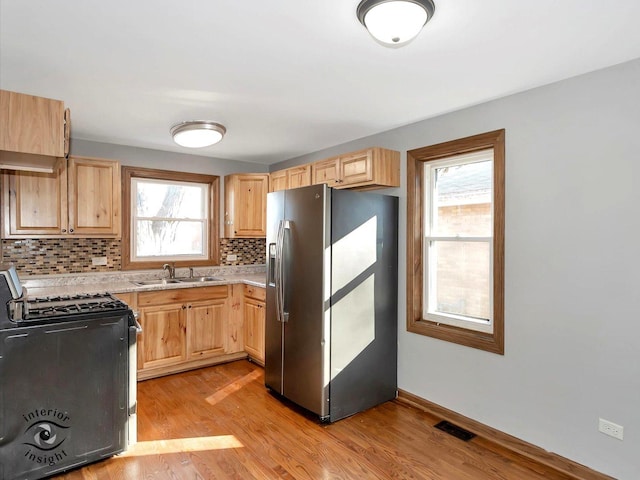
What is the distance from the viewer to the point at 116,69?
2.25 meters

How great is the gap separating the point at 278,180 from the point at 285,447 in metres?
2.77

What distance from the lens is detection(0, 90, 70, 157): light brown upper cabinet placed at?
2.03m

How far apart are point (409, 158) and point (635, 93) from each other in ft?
4.97

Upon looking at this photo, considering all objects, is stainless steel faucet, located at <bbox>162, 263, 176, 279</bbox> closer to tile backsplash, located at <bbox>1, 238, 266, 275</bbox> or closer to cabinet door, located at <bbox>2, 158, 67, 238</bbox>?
tile backsplash, located at <bbox>1, 238, 266, 275</bbox>

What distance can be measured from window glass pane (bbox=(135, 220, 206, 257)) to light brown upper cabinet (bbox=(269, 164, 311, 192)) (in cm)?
102

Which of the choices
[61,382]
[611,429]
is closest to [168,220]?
[61,382]

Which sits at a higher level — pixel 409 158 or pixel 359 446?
pixel 409 158

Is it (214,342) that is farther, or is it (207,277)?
(207,277)

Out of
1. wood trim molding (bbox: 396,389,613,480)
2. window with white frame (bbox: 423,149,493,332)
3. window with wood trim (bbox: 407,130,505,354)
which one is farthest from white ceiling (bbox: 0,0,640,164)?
wood trim molding (bbox: 396,389,613,480)

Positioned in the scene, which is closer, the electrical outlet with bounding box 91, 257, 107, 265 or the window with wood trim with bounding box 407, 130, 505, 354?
the window with wood trim with bounding box 407, 130, 505, 354

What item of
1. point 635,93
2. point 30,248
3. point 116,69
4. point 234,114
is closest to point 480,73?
point 635,93

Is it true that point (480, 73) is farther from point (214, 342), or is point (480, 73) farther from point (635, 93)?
point (214, 342)

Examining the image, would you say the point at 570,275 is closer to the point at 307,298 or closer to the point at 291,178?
the point at 307,298

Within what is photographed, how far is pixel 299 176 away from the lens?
4.00 meters
